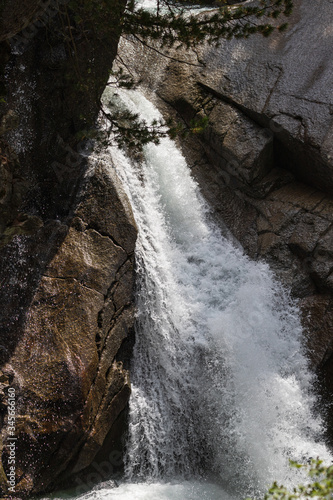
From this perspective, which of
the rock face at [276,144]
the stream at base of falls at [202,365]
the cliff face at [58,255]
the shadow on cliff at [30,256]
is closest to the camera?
the cliff face at [58,255]

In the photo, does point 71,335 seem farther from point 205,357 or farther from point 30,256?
point 205,357

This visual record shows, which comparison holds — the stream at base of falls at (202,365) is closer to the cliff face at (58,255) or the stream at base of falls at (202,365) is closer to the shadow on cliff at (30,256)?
the cliff face at (58,255)

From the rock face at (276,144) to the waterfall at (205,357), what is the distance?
1.25 ft

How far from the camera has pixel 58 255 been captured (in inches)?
245

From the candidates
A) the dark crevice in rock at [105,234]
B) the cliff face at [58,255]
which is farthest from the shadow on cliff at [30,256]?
the dark crevice in rock at [105,234]

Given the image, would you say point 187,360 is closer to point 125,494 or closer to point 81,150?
point 125,494

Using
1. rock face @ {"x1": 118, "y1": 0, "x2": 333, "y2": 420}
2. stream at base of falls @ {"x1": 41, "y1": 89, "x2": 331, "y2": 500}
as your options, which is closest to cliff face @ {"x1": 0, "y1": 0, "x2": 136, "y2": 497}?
stream at base of falls @ {"x1": 41, "y1": 89, "x2": 331, "y2": 500}

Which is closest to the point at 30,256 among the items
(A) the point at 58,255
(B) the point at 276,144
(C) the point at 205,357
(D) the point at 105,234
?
(A) the point at 58,255

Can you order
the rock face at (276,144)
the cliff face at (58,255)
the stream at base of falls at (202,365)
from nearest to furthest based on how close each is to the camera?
the cliff face at (58,255) < the stream at base of falls at (202,365) < the rock face at (276,144)

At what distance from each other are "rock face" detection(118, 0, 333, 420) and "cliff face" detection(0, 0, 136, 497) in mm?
2208

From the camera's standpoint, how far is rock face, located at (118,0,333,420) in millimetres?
7598

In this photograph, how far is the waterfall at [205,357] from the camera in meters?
6.40

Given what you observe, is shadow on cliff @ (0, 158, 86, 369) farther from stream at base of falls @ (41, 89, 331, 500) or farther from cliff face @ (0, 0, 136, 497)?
stream at base of falls @ (41, 89, 331, 500)

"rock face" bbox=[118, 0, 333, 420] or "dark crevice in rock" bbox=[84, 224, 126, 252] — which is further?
"rock face" bbox=[118, 0, 333, 420]
